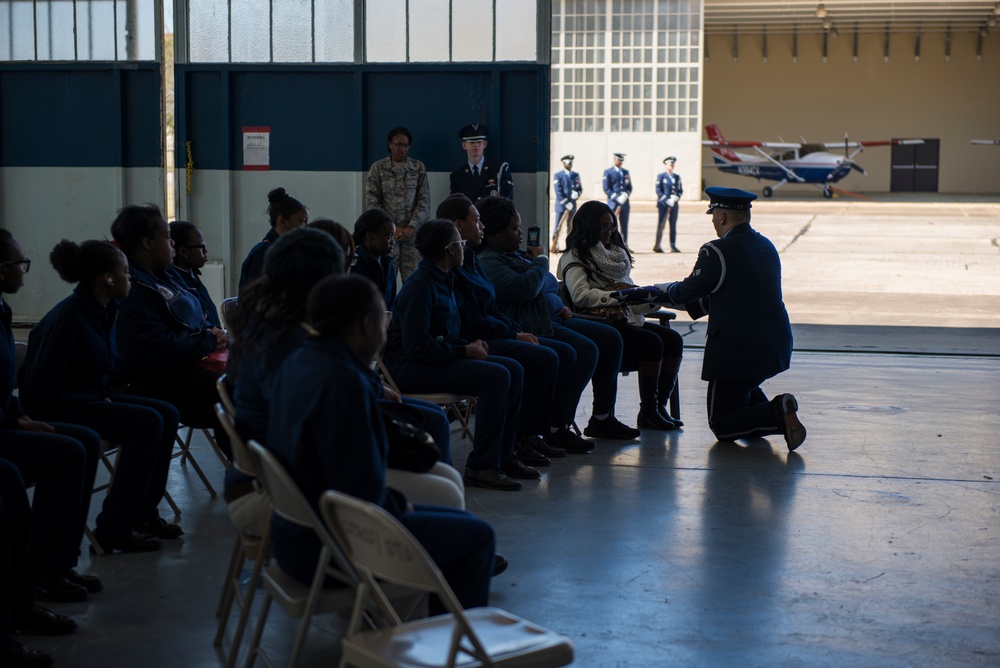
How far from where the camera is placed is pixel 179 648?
332cm

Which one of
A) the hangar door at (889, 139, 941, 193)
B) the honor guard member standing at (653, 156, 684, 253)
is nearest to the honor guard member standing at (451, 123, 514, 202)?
the honor guard member standing at (653, 156, 684, 253)

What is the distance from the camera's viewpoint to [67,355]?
A: 3.86 meters

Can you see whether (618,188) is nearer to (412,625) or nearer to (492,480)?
(492,480)

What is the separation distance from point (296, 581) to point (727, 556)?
1.93 metres

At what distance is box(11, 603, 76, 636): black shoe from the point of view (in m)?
3.36

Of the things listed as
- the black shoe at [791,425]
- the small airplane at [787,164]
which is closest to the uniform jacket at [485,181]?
the black shoe at [791,425]

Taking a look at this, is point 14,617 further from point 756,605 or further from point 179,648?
point 756,605

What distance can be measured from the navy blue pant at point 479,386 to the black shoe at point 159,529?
118cm

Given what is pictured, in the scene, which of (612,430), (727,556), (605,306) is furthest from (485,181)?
(727,556)

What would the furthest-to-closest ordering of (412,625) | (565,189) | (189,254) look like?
(565,189) → (189,254) → (412,625)

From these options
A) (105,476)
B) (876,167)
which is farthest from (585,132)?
(105,476)

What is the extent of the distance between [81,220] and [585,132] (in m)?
28.6

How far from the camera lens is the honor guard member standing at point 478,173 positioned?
337 inches

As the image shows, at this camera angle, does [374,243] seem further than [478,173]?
No
